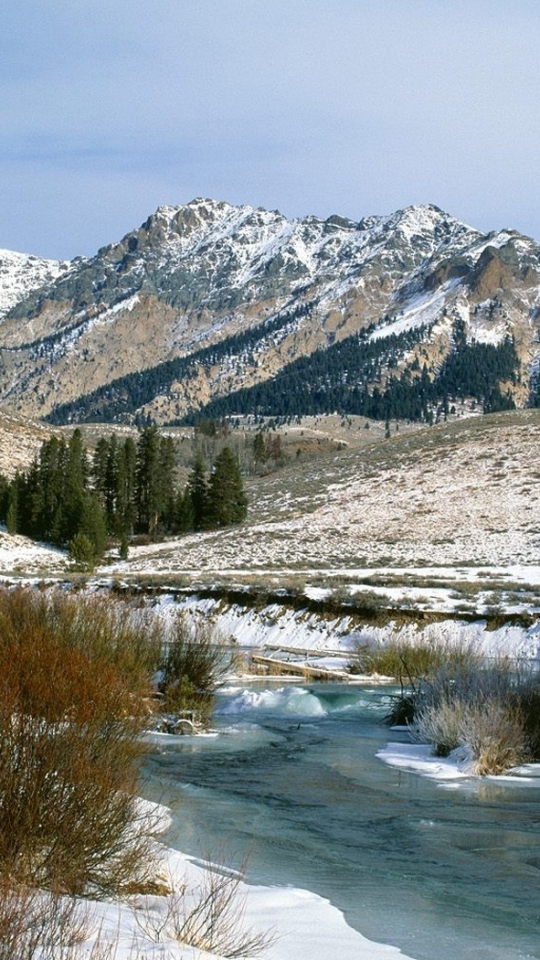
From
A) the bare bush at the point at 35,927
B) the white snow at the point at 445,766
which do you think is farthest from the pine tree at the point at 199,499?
the bare bush at the point at 35,927

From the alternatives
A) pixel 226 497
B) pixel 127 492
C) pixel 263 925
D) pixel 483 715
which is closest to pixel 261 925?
pixel 263 925

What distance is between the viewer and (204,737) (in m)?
18.0

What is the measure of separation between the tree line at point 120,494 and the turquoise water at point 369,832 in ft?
199

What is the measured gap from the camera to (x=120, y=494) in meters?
87.2

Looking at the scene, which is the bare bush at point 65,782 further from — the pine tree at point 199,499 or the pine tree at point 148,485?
the pine tree at point 148,485

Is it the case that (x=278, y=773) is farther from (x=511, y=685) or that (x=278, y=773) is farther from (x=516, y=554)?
(x=516, y=554)

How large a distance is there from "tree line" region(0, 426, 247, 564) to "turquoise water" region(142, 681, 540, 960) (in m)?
60.8

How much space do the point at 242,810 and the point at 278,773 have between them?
2390 millimetres

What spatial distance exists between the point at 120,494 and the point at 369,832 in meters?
77.1

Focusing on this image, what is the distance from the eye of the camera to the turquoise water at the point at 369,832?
857cm

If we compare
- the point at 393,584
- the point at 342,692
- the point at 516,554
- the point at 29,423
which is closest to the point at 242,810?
the point at 342,692

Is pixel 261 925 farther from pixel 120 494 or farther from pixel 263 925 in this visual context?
pixel 120 494

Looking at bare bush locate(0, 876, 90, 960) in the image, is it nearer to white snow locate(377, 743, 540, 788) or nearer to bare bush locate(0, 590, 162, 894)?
bare bush locate(0, 590, 162, 894)

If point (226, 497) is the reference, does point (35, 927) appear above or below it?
below
